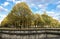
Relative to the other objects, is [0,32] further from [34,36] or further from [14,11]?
[14,11]

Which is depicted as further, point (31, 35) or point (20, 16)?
point (20, 16)

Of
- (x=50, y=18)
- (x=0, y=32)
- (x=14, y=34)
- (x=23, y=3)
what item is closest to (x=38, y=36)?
(x=14, y=34)

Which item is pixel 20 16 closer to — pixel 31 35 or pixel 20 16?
pixel 20 16

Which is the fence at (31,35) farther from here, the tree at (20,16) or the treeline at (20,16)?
the tree at (20,16)

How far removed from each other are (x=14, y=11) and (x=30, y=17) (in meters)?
3.74

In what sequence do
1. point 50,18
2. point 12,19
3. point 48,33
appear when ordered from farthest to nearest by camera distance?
point 50,18 → point 12,19 → point 48,33

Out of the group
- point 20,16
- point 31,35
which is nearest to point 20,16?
point 20,16

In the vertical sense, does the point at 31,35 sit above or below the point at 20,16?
below

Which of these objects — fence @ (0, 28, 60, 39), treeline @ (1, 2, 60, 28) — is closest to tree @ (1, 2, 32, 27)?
treeline @ (1, 2, 60, 28)

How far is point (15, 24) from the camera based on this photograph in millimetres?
35344

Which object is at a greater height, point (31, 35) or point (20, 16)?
point (20, 16)

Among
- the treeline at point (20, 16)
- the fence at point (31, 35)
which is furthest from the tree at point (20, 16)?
the fence at point (31, 35)

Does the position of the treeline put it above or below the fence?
above

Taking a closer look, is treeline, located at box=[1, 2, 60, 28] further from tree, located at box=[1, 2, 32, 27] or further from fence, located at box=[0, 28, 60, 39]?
fence, located at box=[0, 28, 60, 39]
